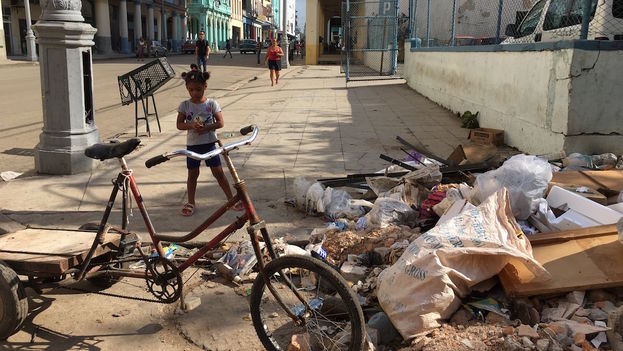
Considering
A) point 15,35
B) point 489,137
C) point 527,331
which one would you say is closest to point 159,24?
point 15,35

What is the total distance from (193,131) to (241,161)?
2.13 m

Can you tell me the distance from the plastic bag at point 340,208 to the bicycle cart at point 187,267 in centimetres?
169

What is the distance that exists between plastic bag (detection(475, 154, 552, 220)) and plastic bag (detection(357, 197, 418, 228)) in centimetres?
63

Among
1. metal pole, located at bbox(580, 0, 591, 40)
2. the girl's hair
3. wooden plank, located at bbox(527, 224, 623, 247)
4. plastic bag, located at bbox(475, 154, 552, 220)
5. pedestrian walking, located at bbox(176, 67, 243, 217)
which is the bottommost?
wooden plank, located at bbox(527, 224, 623, 247)

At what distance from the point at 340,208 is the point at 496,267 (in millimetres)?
2104

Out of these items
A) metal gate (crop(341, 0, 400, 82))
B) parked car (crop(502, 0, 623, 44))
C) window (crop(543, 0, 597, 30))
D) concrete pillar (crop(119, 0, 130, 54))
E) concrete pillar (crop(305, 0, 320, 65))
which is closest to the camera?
parked car (crop(502, 0, 623, 44))

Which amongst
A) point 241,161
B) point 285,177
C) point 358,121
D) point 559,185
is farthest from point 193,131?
point 358,121

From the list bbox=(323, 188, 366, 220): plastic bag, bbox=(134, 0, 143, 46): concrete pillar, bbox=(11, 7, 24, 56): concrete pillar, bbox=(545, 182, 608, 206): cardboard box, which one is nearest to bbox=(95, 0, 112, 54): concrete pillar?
bbox=(11, 7, 24, 56): concrete pillar

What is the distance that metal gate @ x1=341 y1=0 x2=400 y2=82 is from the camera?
747 inches

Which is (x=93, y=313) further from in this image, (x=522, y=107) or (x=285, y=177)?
(x=522, y=107)

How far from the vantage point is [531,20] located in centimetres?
1064

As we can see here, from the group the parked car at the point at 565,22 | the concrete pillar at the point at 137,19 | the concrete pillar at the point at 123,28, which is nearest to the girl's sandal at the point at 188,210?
the parked car at the point at 565,22

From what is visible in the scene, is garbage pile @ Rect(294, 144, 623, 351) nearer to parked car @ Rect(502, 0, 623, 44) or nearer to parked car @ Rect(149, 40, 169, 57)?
parked car @ Rect(502, 0, 623, 44)

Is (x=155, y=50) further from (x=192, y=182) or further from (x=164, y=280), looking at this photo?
(x=164, y=280)
